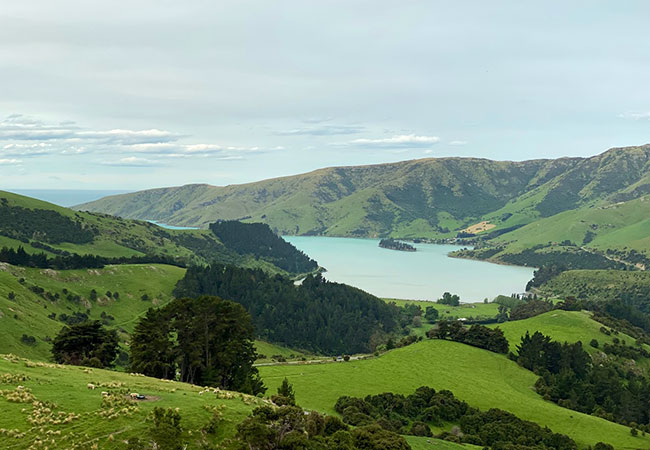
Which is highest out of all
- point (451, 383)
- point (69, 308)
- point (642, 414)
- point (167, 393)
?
point (167, 393)

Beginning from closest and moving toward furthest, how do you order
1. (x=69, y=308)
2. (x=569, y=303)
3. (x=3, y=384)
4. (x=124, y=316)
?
(x=3, y=384), (x=69, y=308), (x=124, y=316), (x=569, y=303)

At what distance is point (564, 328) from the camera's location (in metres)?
158

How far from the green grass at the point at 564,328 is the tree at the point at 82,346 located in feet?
360

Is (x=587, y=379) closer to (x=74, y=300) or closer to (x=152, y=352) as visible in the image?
(x=152, y=352)

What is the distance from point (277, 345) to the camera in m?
163

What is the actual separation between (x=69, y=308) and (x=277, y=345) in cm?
6175

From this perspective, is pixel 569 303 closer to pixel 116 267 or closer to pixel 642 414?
pixel 642 414

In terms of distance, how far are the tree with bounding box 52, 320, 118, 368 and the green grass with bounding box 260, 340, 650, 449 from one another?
91.3 feet

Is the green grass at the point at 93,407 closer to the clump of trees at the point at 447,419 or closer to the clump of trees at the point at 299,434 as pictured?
the clump of trees at the point at 299,434

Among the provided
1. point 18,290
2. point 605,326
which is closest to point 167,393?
point 18,290

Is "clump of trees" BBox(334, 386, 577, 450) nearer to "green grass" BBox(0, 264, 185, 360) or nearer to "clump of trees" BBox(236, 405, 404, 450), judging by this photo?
Answer: "clump of trees" BBox(236, 405, 404, 450)

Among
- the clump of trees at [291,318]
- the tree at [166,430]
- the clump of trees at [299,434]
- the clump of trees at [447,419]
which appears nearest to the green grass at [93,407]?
the tree at [166,430]

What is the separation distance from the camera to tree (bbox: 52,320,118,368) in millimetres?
65688

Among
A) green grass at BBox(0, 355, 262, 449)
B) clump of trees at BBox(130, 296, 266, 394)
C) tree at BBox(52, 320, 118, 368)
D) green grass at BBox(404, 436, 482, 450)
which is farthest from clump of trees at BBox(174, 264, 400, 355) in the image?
green grass at BBox(0, 355, 262, 449)
